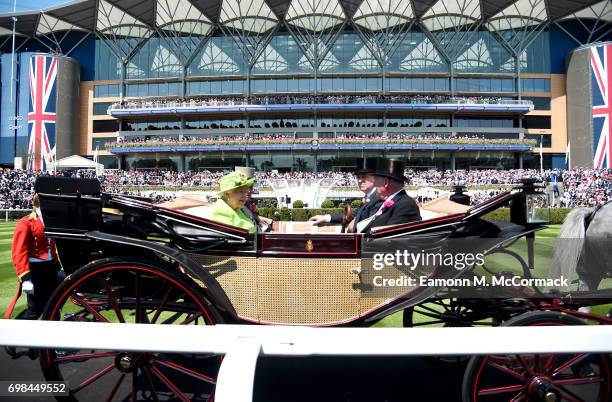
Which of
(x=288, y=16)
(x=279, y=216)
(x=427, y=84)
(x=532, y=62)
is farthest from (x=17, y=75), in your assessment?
(x=532, y=62)

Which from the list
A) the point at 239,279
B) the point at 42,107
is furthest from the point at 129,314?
the point at 42,107

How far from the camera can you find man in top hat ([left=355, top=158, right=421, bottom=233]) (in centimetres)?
376

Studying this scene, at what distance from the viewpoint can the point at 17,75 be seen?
49.8 meters

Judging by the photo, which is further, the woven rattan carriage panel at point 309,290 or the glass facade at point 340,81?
the glass facade at point 340,81

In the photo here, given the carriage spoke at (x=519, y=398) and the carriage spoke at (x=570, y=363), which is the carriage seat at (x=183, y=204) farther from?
the carriage spoke at (x=570, y=363)

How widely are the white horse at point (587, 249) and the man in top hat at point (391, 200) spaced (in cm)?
123

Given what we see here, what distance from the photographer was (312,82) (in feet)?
158

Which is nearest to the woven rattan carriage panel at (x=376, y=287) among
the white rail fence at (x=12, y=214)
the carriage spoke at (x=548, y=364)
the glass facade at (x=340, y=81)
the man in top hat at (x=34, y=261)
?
the carriage spoke at (x=548, y=364)

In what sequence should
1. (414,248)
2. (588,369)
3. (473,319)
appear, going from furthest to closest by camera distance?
(473,319) → (414,248) → (588,369)

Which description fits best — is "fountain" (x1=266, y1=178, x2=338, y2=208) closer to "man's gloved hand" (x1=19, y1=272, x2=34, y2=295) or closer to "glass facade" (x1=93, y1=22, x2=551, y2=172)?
"glass facade" (x1=93, y1=22, x2=551, y2=172)

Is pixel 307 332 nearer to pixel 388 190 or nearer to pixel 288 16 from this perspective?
pixel 388 190

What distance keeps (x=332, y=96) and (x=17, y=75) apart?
38.8m

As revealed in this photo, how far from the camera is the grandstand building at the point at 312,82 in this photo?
1816 inches

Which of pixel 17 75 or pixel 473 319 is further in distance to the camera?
pixel 17 75
